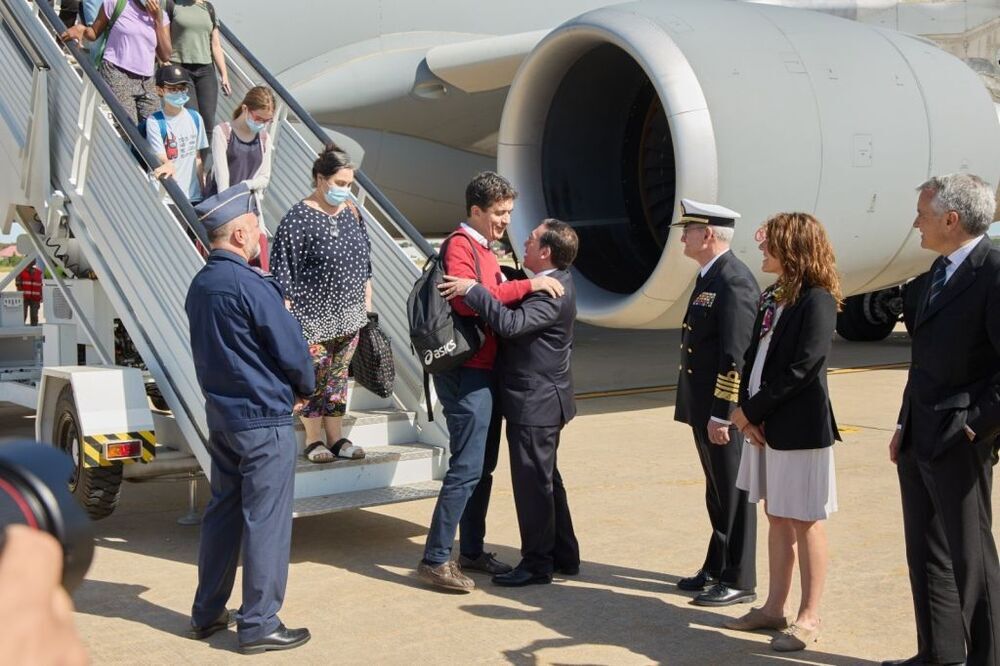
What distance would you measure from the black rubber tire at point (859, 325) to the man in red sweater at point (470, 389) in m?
8.40

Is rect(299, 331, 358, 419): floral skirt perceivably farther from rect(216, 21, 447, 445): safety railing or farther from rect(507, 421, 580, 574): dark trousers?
rect(507, 421, 580, 574): dark trousers

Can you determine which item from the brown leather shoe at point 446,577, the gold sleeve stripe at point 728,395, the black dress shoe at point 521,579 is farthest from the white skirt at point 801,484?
the brown leather shoe at point 446,577

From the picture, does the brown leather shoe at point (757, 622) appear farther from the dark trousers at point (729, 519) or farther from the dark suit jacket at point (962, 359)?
the dark suit jacket at point (962, 359)

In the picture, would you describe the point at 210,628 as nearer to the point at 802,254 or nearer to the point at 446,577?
the point at 446,577

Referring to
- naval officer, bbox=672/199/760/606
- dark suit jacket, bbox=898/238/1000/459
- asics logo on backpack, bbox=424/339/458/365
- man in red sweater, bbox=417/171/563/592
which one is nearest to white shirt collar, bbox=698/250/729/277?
naval officer, bbox=672/199/760/606

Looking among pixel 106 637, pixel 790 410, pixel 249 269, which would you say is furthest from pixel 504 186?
pixel 106 637

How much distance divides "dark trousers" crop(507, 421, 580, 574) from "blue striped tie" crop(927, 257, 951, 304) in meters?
1.52

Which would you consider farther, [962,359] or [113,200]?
[113,200]

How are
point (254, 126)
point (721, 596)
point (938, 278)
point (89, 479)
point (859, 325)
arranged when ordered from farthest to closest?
point (859, 325), point (254, 126), point (89, 479), point (721, 596), point (938, 278)

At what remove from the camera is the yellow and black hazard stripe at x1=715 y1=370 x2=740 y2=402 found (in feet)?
12.8

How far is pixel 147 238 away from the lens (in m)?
5.01

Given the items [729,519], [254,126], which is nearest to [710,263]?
[729,519]

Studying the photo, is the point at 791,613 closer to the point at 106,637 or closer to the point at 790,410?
the point at 790,410

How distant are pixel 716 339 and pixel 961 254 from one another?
1.09m
